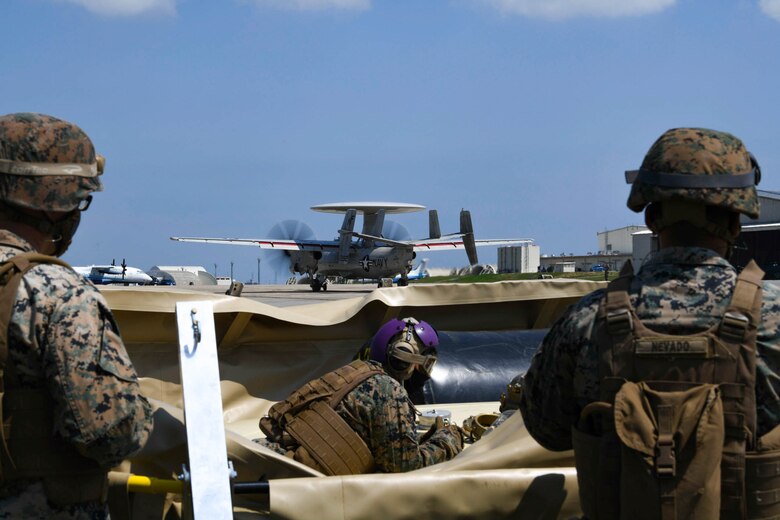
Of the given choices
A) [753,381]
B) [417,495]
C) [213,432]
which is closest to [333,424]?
[417,495]

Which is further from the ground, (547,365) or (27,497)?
(547,365)

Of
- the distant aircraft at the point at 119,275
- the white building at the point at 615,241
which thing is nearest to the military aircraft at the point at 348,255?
the distant aircraft at the point at 119,275

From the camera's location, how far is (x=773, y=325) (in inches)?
94.1

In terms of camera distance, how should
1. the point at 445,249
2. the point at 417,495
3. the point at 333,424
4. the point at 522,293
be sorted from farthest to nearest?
1. the point at 445,249
2. the point at 522,293
3. the point at 333,424
4. the point at 417,495

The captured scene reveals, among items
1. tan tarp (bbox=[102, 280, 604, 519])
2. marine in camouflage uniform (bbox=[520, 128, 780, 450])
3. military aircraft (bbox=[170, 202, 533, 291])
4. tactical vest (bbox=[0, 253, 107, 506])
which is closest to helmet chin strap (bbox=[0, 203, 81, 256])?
tactical vest (bbox=[0, 253, 107, 506])

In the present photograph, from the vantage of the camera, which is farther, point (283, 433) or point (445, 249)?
point (445, 249)

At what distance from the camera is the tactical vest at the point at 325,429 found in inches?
150

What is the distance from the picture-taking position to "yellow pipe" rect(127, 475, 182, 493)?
284 cm

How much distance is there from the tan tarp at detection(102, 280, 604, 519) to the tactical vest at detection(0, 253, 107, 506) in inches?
35.5

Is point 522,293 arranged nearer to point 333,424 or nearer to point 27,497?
point 333,424

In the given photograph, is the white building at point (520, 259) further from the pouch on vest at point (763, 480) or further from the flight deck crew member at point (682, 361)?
the pouch on vest at point (763, 480)

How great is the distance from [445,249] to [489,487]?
47.2 m

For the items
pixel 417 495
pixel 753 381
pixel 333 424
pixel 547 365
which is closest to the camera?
pixel 753 381

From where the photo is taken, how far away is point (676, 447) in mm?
2342
